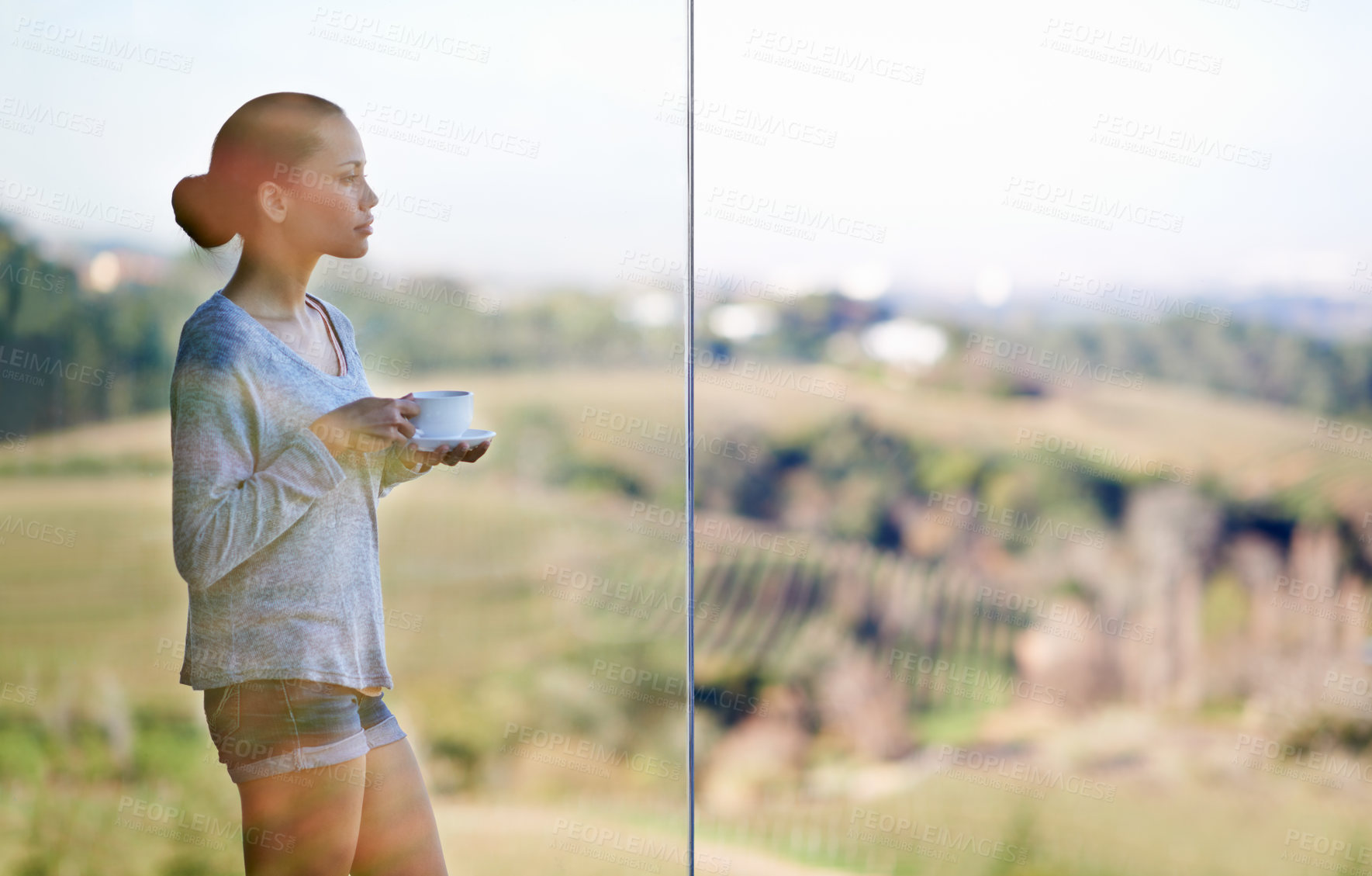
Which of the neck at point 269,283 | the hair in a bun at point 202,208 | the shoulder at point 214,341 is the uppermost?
the hair in a bun at point 202,208

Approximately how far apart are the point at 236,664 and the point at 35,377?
5.97 ft

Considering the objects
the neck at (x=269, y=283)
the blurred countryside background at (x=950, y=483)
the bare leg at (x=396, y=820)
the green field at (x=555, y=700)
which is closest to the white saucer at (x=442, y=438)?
the neck at (x=269, y=283)

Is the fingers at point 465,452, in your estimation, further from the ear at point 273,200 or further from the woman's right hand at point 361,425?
the ear at point 273,200

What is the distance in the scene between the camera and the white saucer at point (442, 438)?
39.6 inches

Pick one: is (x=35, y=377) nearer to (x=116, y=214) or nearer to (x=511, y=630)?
(x=116, y=214)

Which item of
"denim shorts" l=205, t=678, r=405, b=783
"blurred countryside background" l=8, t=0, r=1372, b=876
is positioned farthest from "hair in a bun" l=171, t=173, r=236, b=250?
"blurred countryside background" l=8, t=0, r=1372, b=876

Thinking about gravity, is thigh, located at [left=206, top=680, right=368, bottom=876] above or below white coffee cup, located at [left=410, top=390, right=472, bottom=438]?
below

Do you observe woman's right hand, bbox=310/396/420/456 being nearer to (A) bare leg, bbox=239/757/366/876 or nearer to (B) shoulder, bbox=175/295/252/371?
(B) shoulder, bbox=175/295/252/371

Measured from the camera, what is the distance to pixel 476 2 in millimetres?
2234

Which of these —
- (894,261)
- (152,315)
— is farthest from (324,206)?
(894,261)

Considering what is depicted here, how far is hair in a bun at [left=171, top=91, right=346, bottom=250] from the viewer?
0.96 metres

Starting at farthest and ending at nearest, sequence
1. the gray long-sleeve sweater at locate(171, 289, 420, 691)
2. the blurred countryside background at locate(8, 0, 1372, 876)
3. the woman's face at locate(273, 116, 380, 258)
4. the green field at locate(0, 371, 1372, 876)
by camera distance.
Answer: the blurred countryside background at locate(8, 0, 1372, 876) → the green field at locate(0, 371, 1372, 876) → the woman's face at locate(273, 116, 380, 258) → the gray long-sleeve sweater at locate(171, 289, 420, 691)

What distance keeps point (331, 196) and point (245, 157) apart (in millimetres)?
81

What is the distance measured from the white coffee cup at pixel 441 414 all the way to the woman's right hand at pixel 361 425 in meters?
0.05
